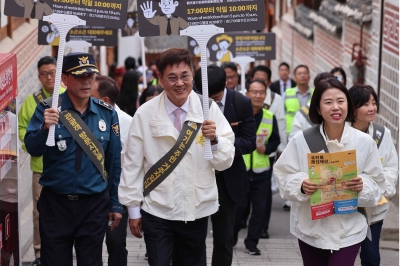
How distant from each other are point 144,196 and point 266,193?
3.95 m

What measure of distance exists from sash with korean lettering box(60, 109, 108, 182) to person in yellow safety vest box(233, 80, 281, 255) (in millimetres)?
3562

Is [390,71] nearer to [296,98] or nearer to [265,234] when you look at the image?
[296,98]

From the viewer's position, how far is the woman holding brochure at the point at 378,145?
703cm

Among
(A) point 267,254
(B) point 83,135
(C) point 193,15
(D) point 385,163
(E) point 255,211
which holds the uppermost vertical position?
(C) point 193,15

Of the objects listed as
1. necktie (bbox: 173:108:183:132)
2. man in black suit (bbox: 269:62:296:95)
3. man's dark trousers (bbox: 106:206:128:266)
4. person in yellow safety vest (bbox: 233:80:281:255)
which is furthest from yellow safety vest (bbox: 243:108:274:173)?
man in black suit (bbox: 269:62:296:95)

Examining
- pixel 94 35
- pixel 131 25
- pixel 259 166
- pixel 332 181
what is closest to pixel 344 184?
pixel 332 181

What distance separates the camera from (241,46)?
43.4 ft

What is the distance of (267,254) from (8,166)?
3.99 metres

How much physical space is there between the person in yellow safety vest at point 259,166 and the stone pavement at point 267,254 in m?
0.18

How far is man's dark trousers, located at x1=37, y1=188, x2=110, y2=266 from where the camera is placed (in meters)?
6.03

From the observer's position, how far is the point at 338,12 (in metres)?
18.8

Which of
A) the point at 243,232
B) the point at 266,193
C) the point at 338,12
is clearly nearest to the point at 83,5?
the point at 266,193

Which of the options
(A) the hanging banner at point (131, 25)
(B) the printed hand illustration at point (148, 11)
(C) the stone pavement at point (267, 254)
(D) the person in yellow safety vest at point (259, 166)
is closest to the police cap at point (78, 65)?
(B) the printed hand illustration at point (148, 11)

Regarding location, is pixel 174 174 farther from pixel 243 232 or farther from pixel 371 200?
pixel 243 232
